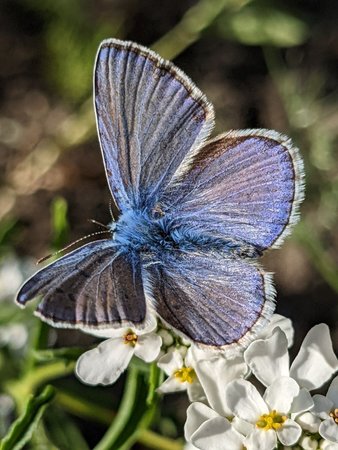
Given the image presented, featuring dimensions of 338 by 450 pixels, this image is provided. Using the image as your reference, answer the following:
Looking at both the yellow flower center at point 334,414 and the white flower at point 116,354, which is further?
the white flower at point 116,354

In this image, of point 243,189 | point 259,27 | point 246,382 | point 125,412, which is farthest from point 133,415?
point 259,27

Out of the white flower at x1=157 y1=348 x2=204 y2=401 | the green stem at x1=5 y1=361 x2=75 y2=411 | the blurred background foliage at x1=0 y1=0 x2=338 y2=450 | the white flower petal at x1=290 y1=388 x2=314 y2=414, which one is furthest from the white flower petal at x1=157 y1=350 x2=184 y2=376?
the blurred background foliage at x1=0 y1=0 x2=338 y2=450

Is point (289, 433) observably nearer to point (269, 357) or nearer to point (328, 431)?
point (328, 431)

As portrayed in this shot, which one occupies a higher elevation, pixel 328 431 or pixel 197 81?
pixel 197 81

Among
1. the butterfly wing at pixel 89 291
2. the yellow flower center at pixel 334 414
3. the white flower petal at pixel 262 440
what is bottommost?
the yellow flower center at pixel 334 414

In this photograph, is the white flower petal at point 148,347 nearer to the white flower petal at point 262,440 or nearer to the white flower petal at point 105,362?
the white flower petal at point 105,362

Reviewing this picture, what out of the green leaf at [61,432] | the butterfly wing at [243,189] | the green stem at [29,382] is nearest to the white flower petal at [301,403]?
the butterfly wing at [243,189]
